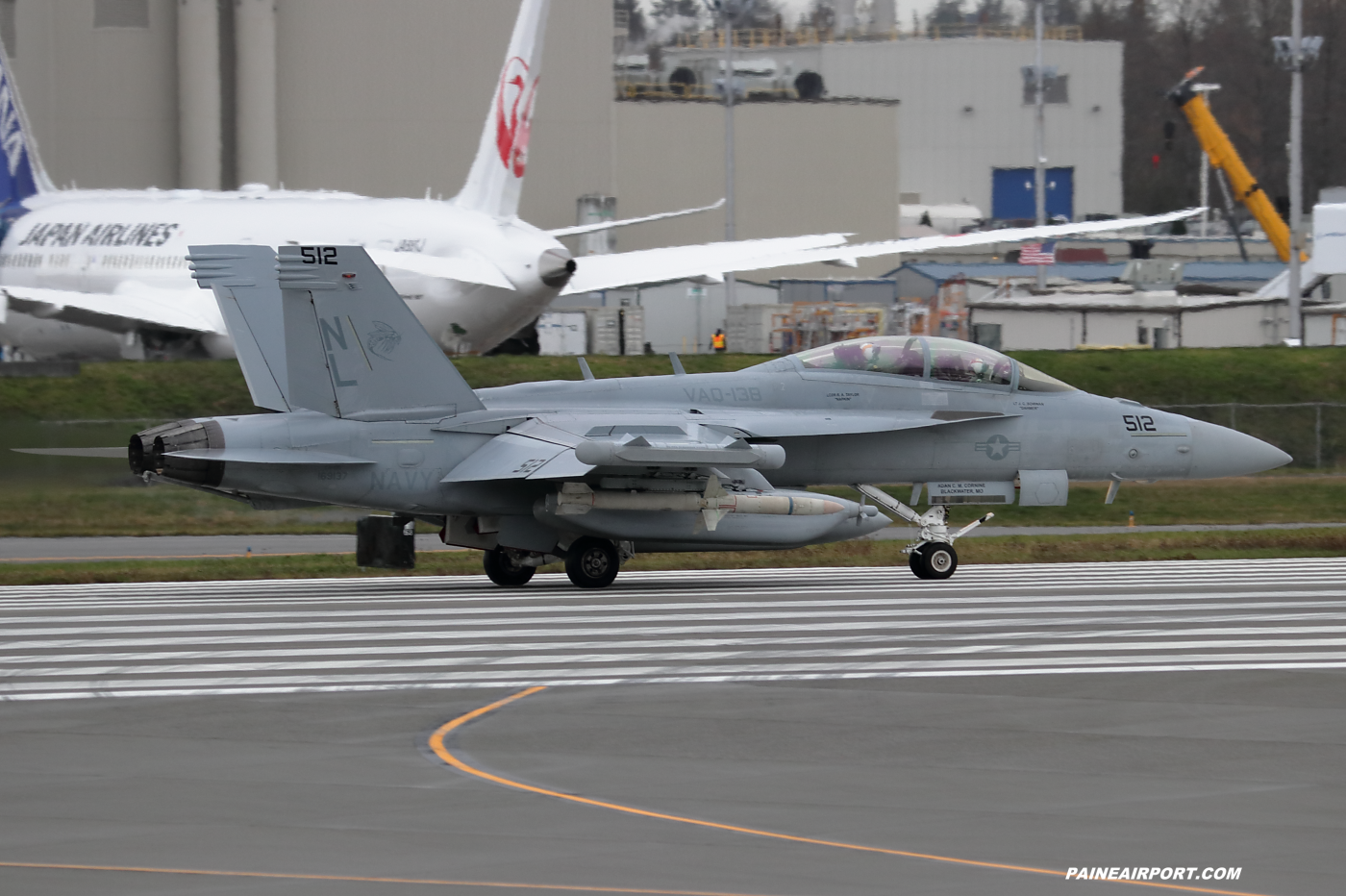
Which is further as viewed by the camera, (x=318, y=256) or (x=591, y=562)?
(x=591, y=562)

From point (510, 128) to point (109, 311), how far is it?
10.4 m

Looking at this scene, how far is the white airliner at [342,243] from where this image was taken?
119ft

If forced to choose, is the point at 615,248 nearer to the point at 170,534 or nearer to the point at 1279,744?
the point at 170,534

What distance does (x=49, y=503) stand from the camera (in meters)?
29.1

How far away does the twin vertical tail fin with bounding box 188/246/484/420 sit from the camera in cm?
1862

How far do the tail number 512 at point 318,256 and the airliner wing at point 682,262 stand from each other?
18.9 m

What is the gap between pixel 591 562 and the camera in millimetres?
19531

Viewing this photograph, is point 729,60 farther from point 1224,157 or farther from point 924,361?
point 924,361

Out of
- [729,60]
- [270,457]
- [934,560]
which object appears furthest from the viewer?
[729,60]

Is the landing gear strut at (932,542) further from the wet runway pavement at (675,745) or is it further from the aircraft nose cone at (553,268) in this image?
the aircraft nose cone at (553,268)

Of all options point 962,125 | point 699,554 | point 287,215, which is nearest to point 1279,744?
point 699,554

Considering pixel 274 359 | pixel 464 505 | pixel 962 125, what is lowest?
pixel 464 505

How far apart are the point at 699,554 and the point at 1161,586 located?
839 centimetres

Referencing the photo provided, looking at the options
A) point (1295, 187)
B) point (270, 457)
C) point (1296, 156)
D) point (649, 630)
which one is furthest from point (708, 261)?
point (649, 630)
